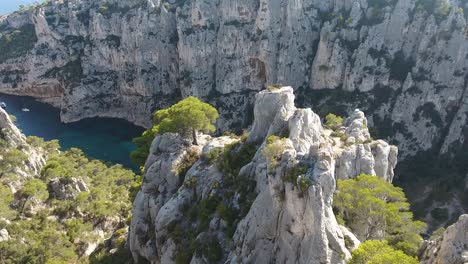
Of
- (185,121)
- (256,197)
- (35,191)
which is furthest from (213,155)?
(35,191)

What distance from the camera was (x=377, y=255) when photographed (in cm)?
2570

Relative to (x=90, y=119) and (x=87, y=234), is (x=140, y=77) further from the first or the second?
(x=87, y=234)

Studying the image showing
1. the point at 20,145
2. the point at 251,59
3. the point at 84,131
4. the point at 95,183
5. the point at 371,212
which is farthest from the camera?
the point at 84,131

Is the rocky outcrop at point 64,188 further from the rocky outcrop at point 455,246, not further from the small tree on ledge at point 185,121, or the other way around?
the rocky outcrop at point 455,246

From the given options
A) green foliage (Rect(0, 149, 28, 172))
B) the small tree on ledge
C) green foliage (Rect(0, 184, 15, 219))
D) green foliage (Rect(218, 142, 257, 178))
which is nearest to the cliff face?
green foliage (Rect(218, 142, 257, 178))

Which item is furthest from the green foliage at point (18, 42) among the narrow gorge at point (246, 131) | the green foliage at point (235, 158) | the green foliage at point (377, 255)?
the green foliage at point (377, 255)

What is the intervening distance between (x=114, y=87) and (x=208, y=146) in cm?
9714

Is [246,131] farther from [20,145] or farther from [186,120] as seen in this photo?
[20,145]

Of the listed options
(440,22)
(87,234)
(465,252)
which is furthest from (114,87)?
(465,252)

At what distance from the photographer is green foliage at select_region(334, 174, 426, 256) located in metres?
34.9

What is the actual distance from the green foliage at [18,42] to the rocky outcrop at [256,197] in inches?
4618

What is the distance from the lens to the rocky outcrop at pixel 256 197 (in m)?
27.9

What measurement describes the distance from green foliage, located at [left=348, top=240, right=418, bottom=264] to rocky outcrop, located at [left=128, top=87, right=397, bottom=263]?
876mm

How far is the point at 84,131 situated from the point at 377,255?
114 metres
